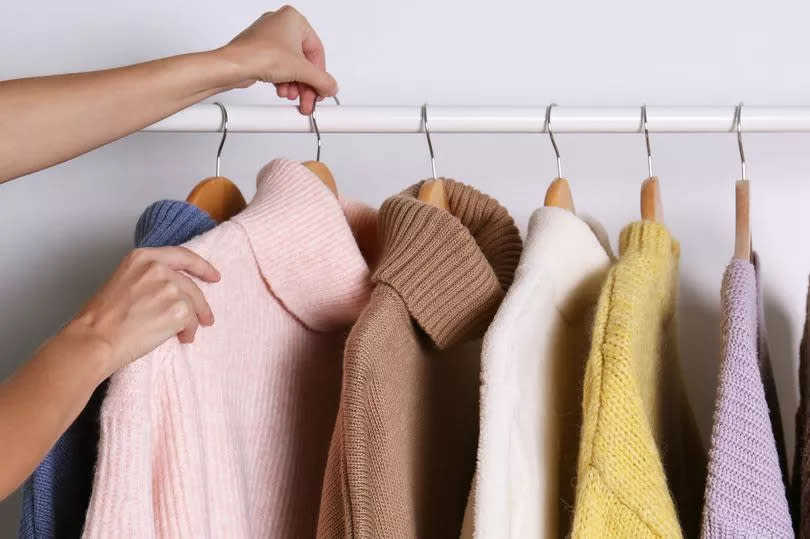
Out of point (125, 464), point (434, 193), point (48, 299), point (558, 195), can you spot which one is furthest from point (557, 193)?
point (48, 299)

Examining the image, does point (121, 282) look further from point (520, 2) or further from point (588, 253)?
point (520, 2)

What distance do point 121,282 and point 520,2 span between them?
2.11 ft

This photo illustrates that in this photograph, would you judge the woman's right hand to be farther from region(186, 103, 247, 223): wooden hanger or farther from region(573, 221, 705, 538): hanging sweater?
region(573, 221, 705, 538): hanging sweater

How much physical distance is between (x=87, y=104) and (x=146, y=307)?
0.15m

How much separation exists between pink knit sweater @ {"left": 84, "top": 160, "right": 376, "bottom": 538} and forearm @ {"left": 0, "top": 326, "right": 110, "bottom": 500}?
30mm

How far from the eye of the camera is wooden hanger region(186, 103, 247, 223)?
747 millimetres

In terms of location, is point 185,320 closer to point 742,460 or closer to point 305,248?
point 305,248

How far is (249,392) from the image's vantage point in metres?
0.65

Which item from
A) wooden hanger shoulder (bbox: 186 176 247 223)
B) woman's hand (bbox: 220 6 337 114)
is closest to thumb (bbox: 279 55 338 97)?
woman's hand (bbox: 220 6 337 114)

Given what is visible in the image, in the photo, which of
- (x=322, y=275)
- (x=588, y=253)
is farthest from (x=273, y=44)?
(x=588, y=253)

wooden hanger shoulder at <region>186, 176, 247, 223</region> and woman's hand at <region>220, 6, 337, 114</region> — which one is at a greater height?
woman's hand at <region>220, 6, 337, 114</region>

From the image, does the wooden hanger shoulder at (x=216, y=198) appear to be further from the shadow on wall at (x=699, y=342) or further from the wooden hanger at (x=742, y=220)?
the shadow on wall at (x=699, y=342)

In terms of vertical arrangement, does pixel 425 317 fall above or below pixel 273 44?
below

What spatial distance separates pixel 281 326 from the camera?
69 centimetres
